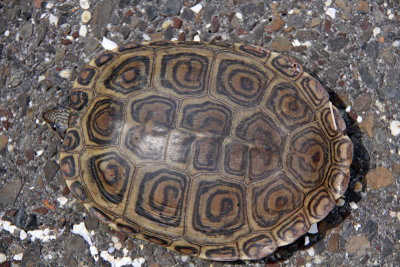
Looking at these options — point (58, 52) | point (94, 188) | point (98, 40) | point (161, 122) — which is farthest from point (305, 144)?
point (58, 52)

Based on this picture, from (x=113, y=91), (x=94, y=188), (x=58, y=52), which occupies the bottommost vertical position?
(x=94, y=188)

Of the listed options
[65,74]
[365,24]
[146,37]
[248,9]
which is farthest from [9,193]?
[365,24]

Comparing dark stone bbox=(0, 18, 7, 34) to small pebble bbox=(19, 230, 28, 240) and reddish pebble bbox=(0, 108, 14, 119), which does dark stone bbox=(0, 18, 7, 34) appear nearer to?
reddish pebble bbox=(0, 108, 14, 119)

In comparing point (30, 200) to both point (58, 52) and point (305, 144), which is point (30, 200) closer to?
point (58, 52)

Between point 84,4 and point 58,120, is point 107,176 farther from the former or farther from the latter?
point 84,4

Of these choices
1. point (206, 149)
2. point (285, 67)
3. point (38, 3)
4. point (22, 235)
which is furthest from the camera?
point (38, 3)

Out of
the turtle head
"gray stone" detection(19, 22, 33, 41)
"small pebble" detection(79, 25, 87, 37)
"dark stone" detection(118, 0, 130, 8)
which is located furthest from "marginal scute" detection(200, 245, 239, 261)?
"gray stone" detection(19, 22, 33, 41)
